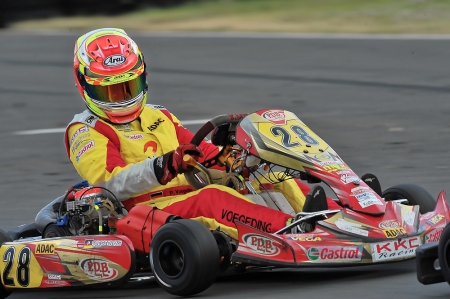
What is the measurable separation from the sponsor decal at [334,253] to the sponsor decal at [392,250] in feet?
0.24

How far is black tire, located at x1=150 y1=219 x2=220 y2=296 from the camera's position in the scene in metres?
4.46

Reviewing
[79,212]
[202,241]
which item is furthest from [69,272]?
[202,241]

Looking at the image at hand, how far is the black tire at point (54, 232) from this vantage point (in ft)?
17.4

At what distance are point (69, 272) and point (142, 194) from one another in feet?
1.91

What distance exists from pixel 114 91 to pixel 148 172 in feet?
2.15

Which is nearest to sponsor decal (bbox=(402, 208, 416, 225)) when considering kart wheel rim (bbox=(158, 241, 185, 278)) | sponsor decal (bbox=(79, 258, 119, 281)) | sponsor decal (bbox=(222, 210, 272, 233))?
sponsor decal (bbox=(222, 210, 272, 233))

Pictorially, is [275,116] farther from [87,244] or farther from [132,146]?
[87,244]

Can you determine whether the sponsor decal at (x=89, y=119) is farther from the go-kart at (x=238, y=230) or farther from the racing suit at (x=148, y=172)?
the go-kart at (x=238, y=230)

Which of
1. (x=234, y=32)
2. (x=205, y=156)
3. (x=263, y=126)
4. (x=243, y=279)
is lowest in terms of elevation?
(x=234, y=32)

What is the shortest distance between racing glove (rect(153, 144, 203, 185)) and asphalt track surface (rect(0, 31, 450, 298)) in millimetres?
575

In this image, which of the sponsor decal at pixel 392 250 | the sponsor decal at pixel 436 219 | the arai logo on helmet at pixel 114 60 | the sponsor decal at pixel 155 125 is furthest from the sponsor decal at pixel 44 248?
the sponsor decal at pixel 436 219

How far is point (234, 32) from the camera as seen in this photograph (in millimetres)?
17625

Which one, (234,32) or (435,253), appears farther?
(234,32)

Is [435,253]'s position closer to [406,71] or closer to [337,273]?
[337,273]
